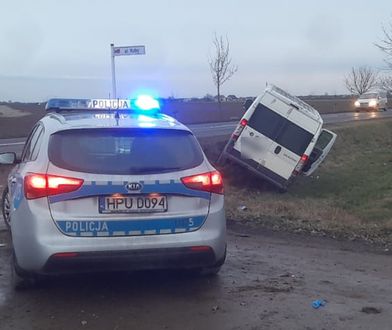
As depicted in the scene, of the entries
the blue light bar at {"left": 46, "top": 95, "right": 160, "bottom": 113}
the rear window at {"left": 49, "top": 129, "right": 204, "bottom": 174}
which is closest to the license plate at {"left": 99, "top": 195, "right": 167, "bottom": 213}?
the rear window at {"left": 49, "top": 129, "right": 204, "bottom": 174}

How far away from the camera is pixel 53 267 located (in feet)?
15.5

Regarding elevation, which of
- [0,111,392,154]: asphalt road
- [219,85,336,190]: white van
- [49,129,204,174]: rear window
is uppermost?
[49,129,204,174]: rear window

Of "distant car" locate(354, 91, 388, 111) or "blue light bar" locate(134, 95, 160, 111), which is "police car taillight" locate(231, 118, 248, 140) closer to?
"blue light bar" locate(134, 95, 160, 111)

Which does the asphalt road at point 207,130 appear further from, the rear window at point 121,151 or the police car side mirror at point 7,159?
the rear window at point 121,151

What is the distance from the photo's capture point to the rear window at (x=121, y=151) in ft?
15.9

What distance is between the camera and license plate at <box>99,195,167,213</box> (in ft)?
15.6

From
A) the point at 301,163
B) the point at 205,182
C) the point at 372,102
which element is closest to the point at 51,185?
the point at 205,182

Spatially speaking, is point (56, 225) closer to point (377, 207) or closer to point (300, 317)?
point (300, 317)

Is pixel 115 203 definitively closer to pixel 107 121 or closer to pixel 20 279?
pixel 107 121

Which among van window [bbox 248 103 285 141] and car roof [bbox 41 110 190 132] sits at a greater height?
car roof [bbox 41 110 190 132]

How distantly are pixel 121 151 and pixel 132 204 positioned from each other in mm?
479

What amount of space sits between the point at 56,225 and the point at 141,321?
3.31 ft

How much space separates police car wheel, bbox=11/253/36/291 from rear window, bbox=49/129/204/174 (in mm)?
1012

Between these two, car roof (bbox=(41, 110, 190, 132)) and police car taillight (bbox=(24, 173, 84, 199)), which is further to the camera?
car roof (bbox=(41, 110, 190, 132))
